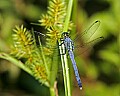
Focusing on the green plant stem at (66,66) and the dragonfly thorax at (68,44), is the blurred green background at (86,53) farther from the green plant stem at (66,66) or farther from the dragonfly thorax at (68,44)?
the green plant stem at (66,66)

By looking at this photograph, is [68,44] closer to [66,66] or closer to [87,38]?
[66,66]

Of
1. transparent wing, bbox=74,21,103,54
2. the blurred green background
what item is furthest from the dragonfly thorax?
the blurred green background

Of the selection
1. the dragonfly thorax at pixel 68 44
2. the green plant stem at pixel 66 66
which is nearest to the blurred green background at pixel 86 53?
the dragonfly thorax at pixel 68 44

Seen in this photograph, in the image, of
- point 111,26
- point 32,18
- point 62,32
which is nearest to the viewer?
point 62,32

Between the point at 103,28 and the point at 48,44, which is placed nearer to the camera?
the point at 48,44

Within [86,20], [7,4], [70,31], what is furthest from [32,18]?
[70,31]

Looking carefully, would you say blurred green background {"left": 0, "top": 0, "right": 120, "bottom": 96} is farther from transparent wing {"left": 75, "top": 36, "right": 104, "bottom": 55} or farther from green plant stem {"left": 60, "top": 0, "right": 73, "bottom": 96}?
green plant stem {"left": 60, "top": 0, "right": 73, "bottom": 96}

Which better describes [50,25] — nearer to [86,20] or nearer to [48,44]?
[48,44]

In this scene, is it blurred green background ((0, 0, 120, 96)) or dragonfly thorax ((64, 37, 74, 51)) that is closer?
dragonfly thorax ((64, 37, 74, 51))
